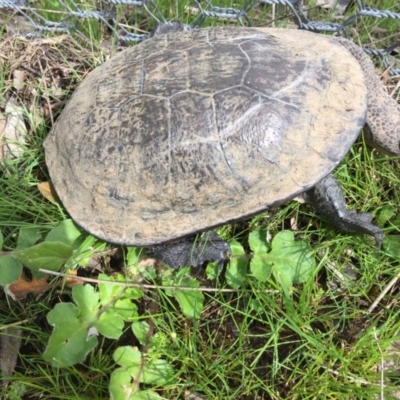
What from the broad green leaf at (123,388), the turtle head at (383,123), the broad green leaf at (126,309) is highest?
the turtle head at (383,123)

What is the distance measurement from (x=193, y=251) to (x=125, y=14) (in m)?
1.35

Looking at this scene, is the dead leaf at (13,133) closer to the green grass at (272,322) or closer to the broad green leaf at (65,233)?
the green grass at (272,322)

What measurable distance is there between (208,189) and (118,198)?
322mm

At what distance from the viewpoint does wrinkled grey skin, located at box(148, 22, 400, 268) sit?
5.60 feet

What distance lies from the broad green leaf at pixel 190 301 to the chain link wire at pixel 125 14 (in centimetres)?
116

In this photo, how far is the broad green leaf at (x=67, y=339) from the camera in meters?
1.48

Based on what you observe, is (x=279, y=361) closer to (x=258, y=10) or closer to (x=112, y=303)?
(x=112, y=303)

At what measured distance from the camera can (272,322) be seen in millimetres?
1661

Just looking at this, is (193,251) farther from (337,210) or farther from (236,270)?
(337,210)

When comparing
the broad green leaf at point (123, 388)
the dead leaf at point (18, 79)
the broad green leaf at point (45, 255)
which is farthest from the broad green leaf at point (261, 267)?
the dead leaf at point (18, 79)

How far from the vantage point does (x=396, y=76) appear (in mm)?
2055

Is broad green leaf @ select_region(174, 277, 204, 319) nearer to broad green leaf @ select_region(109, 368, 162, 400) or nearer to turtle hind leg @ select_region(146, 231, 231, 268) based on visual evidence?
turtle hind leg @ select_region(146, 231, 231, 268)

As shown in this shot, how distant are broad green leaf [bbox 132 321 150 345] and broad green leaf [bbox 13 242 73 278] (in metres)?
0.34

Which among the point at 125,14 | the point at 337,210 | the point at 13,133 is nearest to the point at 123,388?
the point at 337,210
